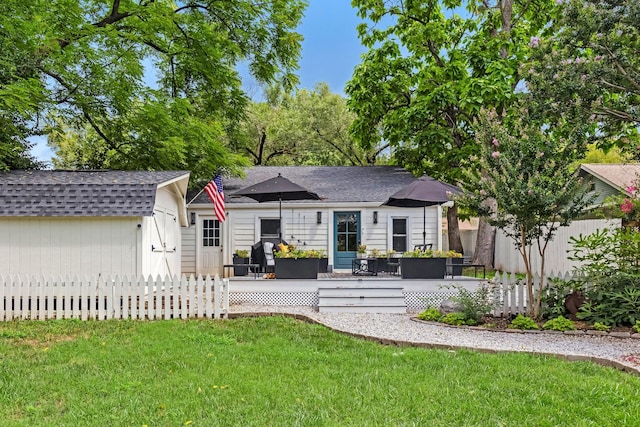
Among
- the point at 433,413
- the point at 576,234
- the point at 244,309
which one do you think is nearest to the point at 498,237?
the point at 576,234

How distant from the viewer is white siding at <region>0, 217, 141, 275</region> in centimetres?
912

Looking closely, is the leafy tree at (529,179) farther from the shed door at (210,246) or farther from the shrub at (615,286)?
the shed door at (210,246)

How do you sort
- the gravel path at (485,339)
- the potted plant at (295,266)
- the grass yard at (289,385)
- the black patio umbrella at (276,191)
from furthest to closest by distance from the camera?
the black patio umbrella at (276,191) → the potted plant at (295,266) → the gravel path at (485,339) → the grass yard at (289,385)

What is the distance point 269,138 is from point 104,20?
13656mm

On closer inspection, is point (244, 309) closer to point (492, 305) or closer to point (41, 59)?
point (492, 305)

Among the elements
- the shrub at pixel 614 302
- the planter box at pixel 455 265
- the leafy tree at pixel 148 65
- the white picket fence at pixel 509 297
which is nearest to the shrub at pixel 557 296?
the white picket fence at pixel 509 297

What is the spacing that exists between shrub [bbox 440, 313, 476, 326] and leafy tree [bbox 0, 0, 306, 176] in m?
8.95

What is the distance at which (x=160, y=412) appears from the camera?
3.96 meters

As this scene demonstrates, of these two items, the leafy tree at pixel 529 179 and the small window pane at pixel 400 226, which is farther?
the small window pane at pixel 400 226

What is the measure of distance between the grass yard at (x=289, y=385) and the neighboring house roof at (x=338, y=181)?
7.88 metres

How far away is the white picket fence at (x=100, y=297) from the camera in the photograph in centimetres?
832

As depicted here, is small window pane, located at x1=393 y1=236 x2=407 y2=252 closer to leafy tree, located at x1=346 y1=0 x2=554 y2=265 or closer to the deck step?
the deck step

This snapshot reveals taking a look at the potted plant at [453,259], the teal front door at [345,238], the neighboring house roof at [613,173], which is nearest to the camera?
the potted plant at [453,259]

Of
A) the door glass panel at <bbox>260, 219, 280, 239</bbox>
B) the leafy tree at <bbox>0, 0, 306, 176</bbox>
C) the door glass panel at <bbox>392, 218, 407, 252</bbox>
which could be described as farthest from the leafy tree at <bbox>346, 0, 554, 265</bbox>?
the door glass panel at <bbox>260, 219, 280, 239</bbox>
